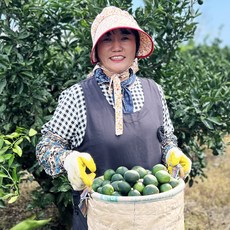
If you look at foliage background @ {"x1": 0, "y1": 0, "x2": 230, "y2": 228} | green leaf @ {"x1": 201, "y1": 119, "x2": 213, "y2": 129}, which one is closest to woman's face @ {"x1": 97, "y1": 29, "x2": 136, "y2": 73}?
foliage background @ {"x1": 0, "y1": 0, "x2": 230, "y2": 228}

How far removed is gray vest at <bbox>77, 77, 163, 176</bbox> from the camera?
5.59 ft

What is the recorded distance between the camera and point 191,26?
2645 mm

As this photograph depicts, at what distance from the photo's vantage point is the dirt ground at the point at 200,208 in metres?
3.41

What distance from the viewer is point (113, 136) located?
171cm

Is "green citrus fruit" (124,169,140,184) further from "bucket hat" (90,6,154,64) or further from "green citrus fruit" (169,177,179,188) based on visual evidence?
"bucket hat" (90,6,154,64)

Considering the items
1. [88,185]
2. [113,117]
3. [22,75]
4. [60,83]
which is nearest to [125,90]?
[113,117]

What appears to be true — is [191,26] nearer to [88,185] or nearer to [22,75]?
[22,75]

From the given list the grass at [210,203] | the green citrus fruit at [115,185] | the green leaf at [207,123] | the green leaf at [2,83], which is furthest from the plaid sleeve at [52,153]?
the grass at [210,203]

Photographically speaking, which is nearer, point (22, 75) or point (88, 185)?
point (88, 185)

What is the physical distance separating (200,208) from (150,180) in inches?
93.0

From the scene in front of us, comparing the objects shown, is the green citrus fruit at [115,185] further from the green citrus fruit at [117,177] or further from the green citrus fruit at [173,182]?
the green citrus fruit at [173,182]

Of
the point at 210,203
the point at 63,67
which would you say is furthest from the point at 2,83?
the point at 210,203

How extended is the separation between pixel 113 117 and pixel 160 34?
1.13m

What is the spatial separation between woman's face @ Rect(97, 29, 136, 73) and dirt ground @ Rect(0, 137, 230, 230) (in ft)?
5.09
